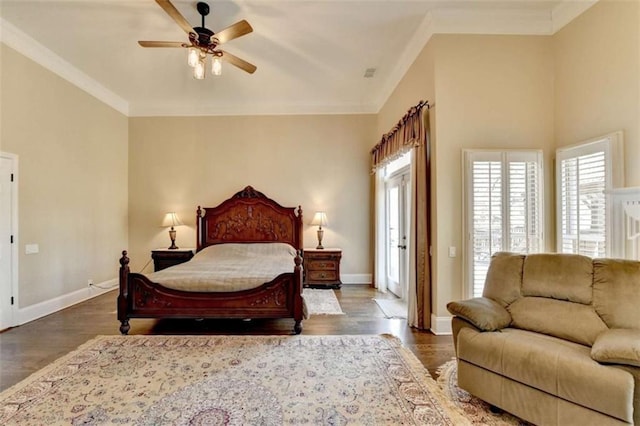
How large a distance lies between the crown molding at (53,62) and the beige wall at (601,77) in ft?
21.0

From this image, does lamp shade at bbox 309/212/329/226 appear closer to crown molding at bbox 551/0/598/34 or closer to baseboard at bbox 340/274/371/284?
baseboard at bbox 340/274/371/284

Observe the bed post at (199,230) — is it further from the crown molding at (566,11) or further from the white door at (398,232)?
the crown molding at (566,11)

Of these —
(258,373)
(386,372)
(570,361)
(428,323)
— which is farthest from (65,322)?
(570,361)

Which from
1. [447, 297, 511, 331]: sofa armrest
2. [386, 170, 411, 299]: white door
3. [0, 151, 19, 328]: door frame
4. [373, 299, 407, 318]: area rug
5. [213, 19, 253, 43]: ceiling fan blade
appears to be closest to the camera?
[447, 297, 511, 331]: sofa armrest

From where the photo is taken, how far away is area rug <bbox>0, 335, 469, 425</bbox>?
2053mm

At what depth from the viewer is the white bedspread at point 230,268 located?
3510 millimetres

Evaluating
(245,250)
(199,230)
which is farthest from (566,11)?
(199,230)

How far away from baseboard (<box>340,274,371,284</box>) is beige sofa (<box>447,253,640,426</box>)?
3.43 meters

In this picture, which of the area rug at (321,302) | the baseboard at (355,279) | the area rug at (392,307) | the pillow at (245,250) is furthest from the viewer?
the baseboard at (355,279)

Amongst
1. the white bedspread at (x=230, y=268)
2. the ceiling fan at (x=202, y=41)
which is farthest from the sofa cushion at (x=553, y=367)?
the ceiling fan at (x=202, y=41)

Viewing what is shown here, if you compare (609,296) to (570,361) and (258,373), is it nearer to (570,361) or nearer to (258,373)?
(570,361)

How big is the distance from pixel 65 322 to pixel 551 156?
247 inches

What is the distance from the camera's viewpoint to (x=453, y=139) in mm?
3453

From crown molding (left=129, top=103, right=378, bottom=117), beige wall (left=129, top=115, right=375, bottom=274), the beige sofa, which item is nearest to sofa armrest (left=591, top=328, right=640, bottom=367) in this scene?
the beige sofa
